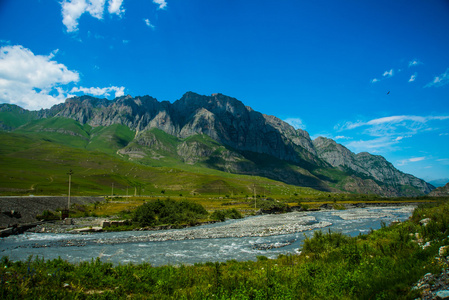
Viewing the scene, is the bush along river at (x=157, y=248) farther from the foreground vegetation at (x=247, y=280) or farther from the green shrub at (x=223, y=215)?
the green shrub at (x=223, y=215)

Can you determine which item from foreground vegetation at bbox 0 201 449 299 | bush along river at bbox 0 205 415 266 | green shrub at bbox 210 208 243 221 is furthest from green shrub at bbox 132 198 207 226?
foreground vegetation at bbox 0 201 449 299

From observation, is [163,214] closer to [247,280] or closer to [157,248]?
[157,248]

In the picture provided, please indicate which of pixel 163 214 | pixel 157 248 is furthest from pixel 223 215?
pixel 157 248

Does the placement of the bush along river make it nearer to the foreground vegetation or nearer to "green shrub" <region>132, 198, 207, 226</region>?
the foreground vegetation

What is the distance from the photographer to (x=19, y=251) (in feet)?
95.9

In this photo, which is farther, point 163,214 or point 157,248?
point 163,214

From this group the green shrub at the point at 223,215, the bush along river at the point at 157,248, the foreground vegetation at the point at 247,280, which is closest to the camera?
the foreground vegetation at the point at 247,280

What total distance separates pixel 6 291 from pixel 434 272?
Result: 55.1 ft

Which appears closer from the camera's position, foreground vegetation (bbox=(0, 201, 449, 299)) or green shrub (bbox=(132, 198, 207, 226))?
foreground vegetation (bbox=(0, 201, 449, 299))

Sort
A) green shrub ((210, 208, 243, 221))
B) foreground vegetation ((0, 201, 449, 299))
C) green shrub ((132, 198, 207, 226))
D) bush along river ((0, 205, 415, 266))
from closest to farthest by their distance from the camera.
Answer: foreground vegetation ((0, 201, 449, 299))
bush along river ((0, 205, 415, 266))
green shrub ((132, 198, 207, 226))
green shrub ((210, 208, 243, 221))

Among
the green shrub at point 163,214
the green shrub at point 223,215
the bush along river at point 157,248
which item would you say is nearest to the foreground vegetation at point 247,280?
the bush along river at point 157,248

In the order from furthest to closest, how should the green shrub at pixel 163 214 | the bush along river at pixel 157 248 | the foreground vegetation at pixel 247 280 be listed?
the green shrub at pixel 163 214, the bush along river at pixel 157 248, the foreground vegetation at pixel 247 280

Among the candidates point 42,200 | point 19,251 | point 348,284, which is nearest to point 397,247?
point 348,284

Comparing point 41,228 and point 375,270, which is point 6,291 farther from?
point 41,228
